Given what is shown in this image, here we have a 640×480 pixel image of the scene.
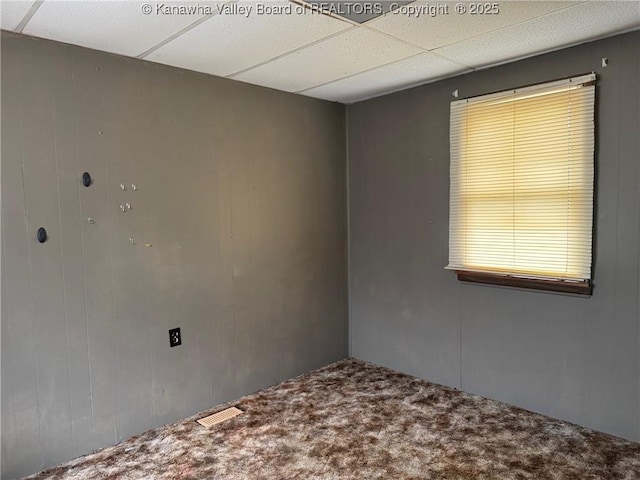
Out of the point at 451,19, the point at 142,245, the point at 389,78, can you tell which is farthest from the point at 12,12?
the point at 389,78

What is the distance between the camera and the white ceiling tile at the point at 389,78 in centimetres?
296

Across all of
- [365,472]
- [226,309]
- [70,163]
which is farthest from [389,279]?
[70,163]

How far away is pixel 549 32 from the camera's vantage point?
2475 millimetres

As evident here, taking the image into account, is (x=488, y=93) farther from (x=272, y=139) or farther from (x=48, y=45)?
(x=48, y=45)

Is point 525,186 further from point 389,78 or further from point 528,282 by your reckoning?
point 389,78

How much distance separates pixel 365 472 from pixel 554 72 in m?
2.59

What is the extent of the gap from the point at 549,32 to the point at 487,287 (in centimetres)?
164

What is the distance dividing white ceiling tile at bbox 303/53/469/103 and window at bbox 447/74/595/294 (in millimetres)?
302

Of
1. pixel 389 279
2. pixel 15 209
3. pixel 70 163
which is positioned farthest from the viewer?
pixel 389 279

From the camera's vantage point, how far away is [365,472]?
237 cm

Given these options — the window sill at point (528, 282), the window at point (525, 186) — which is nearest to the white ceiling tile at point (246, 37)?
the window at point (525, 186)

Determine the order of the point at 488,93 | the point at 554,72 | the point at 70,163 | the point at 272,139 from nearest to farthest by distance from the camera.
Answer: the point at 70,163
the point at 554,72
the point at 488,93
the point at 272,139

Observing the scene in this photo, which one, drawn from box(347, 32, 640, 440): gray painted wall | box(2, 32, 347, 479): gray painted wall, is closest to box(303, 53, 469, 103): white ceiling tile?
box(347, 32, 640, 440): gray painted wall

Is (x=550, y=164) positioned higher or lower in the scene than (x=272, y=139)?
lower
